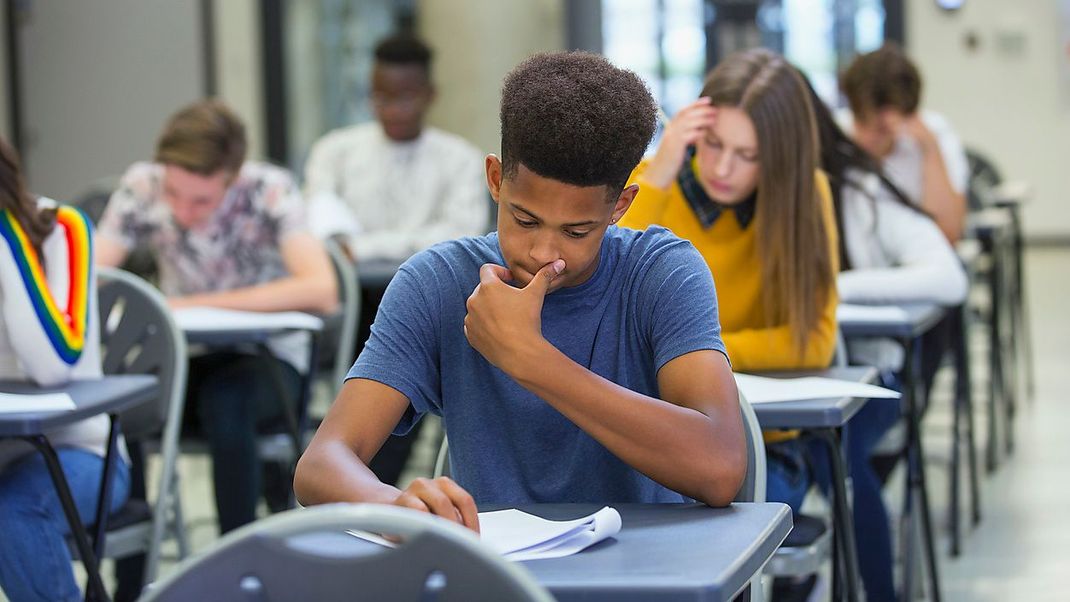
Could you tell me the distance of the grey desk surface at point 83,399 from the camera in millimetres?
2021

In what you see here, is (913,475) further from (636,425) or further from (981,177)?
(981,177)

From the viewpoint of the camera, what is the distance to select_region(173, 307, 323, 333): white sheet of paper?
308 cm

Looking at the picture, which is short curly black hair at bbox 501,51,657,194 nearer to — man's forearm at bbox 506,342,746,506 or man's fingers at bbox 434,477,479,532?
man's forearm at bbox 506,342,746,506

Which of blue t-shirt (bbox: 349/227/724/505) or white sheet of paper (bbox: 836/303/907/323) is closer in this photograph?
blue t-shirt (bbox: 349/227/724/505)

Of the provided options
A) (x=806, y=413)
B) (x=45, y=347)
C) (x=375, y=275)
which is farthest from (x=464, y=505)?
(x=375, y=275)

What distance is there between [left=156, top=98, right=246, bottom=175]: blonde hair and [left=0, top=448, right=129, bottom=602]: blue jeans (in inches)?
54.8

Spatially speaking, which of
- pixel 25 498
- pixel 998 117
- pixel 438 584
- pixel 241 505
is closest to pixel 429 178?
pixel 241 505

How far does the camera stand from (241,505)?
3.32 metres

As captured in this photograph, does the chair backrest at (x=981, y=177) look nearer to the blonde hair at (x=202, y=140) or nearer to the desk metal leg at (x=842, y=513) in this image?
the blonde hair at (x=202, y=140)

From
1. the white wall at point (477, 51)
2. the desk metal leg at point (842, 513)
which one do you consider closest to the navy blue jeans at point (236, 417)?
the desk metal leg at point (842, 513)

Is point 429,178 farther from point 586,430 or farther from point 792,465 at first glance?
point 586,430

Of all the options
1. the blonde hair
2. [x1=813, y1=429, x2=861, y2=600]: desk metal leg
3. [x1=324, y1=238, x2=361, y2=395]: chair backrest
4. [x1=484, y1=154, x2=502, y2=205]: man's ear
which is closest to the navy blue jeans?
[x1=324, y1=238, x2=361, y2=395]: chair backrest

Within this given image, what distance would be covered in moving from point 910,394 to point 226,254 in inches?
67.8

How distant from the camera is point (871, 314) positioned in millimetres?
2918
